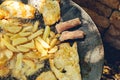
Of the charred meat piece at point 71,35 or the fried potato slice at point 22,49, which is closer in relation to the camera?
the fried potato slice at point 22,49

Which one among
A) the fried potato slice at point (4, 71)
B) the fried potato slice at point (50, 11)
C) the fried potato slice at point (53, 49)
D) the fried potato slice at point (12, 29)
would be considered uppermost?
the fried potato slice at point (50, 11)

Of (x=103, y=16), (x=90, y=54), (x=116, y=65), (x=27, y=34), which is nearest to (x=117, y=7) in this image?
(x=103, y=16)

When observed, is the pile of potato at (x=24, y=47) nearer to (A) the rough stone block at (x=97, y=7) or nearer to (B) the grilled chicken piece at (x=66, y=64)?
(B) the grilled chicken piece at (x=66, y=64)

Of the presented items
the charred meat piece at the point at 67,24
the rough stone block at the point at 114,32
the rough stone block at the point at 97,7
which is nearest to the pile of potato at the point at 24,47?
the charred meat piece at the point at 67,24

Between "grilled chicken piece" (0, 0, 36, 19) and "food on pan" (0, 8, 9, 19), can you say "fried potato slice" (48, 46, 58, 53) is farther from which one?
"food on pan" (0, 8, 9, 19)

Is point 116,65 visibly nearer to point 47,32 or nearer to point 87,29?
point 87,29

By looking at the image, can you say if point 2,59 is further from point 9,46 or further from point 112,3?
point 112,3
